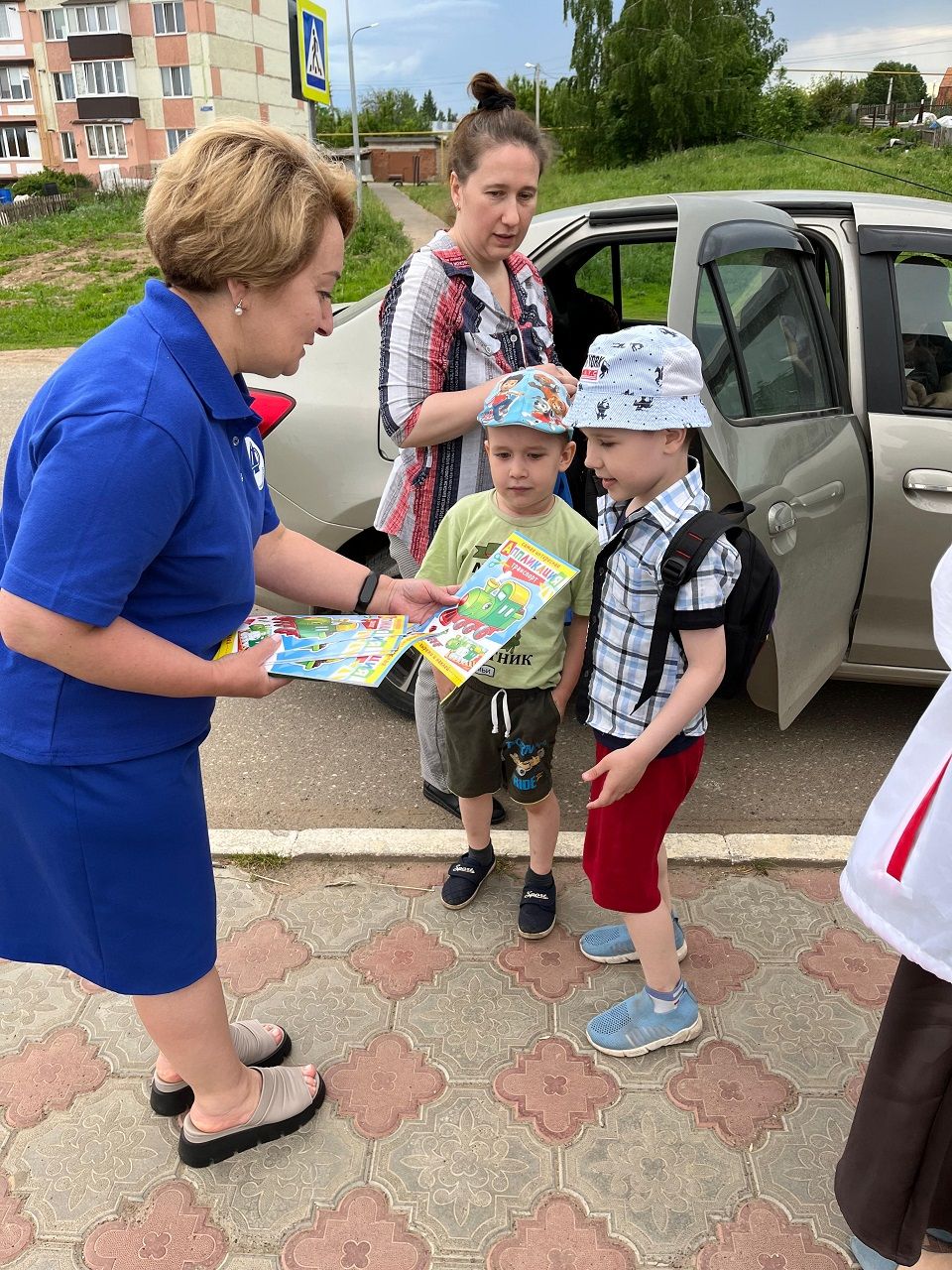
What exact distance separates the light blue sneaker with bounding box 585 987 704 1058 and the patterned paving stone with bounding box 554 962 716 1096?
2 centimetres

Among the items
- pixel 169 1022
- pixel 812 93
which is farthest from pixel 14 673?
pixel 812 93

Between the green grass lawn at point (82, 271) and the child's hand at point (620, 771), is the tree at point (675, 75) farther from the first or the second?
the child's hand at point (620, 771)

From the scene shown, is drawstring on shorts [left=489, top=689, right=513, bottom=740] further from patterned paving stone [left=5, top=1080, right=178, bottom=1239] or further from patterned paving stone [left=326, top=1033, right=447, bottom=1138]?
patterned paving stone [left=5, top=1080, right=178, bottom=1239]

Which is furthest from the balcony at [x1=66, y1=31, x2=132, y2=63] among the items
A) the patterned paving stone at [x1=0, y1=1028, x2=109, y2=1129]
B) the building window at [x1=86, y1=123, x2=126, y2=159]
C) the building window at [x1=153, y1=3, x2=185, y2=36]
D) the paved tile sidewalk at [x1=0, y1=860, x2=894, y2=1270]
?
the patterned paving stone at [x1=0, y1=1028, x2=109, y2=1129]

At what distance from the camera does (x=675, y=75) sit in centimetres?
4428

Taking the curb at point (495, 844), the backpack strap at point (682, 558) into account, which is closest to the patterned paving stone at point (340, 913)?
the curb at point (495, 844)

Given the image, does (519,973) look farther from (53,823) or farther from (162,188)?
(162,188)

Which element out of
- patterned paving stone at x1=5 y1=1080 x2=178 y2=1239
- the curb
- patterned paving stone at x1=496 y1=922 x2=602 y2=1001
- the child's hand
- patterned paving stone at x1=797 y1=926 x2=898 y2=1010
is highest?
the child's hand

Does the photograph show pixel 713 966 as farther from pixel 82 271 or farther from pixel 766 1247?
pixel 82 271

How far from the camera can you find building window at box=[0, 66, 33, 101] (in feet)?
183

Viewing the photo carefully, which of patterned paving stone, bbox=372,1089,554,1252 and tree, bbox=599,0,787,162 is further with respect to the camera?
tree, bbox=599,0,787,162

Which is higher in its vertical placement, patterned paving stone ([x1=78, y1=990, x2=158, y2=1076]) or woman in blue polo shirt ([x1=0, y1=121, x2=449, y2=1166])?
woman in blue polo shirt ([x1=0, y1=121, x2=449, y2=1166])

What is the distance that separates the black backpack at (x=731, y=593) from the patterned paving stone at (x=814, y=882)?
1013mm

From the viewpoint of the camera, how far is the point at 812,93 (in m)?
55.8
